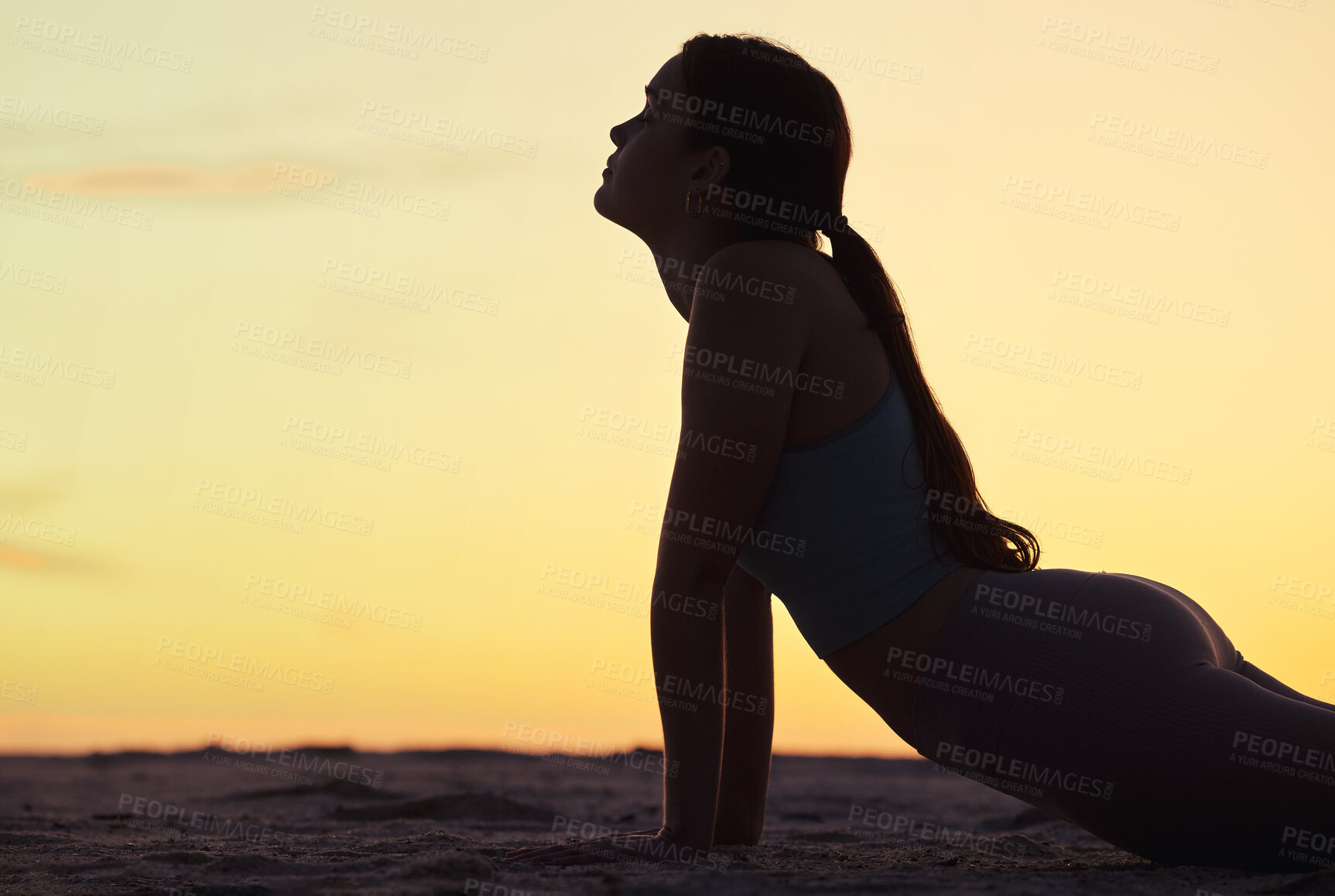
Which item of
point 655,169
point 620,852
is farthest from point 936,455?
point 620,852

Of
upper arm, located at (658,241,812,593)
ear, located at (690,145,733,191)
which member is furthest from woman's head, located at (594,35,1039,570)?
upper arm, located at (658,241,812,593)

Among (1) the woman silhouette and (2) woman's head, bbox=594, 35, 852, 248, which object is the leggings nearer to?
(1) the woman silhouette

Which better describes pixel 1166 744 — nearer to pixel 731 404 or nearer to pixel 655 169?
pixel 731 404

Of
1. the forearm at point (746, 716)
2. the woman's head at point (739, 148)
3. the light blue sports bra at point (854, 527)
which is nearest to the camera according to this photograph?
the light blue sports bra at point (854, 527)

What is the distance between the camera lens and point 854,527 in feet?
6.85

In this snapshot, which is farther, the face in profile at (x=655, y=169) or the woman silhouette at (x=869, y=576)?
the face in profile at (x=655, y=169)

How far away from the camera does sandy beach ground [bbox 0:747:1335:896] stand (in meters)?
1.97

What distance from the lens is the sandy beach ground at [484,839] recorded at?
1975 millimetres

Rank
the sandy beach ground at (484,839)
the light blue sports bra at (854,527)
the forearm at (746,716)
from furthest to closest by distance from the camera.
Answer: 1. the forearm at (746,716)
2. the light blue sports bra at (854,527)
3. the sandy beach ground at (484,839)

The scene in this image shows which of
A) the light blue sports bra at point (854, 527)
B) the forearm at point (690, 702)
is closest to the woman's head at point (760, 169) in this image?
A: the light blue sports bra at point (854, 527)

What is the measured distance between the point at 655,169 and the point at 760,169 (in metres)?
0.25

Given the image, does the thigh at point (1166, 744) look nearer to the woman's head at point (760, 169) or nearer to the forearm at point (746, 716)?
the woman's head at point (760, 169)

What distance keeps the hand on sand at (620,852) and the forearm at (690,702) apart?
0.03m

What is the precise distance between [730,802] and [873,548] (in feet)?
3.12
